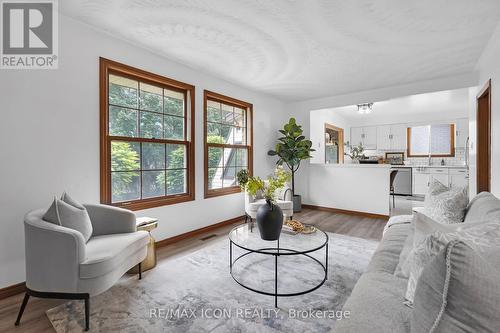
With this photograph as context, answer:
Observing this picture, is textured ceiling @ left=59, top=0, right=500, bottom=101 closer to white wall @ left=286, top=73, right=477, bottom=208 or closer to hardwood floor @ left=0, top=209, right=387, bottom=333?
white wall @ left=286, top=73, right=477, bottom=208

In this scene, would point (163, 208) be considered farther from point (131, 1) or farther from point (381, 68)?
point (381, 68)

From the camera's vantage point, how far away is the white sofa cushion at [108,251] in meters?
1.66

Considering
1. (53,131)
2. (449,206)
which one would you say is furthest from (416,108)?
(53,131)

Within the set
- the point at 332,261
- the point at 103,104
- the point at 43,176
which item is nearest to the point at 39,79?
the point at 103,104

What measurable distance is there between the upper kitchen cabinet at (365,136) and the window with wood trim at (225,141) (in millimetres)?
4996

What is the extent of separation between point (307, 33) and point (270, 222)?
2011mm

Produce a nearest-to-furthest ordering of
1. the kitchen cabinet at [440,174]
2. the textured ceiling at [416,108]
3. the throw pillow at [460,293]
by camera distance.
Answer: the throw pillow at [460,293], the textured ceiling at [416,108], the kitchen cabinet at [440,174]

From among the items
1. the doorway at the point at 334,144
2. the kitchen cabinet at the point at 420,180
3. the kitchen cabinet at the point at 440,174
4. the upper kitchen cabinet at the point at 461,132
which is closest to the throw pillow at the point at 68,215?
the doorway at the point at 334,144

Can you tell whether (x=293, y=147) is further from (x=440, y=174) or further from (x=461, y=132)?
(x=461, y=132)

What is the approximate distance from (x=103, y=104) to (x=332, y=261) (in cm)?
305

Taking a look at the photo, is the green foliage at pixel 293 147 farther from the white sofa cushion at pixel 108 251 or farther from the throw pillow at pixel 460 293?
the throw pillow at pixel 460 293

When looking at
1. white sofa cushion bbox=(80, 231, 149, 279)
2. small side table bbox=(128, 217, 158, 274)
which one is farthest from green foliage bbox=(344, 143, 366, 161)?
white sofa cushion bbox=(80, 231, 149, 279)

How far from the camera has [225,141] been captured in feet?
14.0

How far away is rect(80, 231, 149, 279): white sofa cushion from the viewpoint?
1.66m
